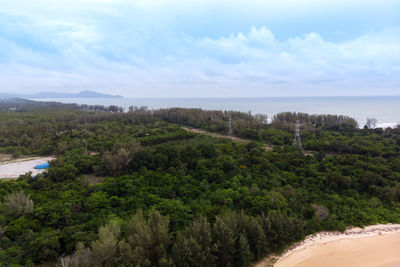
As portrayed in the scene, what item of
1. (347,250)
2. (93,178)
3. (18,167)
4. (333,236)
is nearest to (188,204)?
(333,236)

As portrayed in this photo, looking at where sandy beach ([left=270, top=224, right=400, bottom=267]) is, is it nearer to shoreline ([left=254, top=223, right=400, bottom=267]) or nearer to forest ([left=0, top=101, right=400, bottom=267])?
shoreline ([left=254, top=223, right=400, bottom=267])

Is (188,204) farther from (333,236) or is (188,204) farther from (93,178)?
(93,178)

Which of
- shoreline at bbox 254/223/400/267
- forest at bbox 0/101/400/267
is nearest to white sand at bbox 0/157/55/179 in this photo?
forest at bbox 0/101/400/267

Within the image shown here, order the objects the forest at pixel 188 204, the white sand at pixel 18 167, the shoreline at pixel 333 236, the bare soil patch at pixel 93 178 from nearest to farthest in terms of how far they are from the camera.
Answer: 1. the forest at pixel 188 204
2. the shoreline at pixel 333 236
3. the bare soil patch at pixel 93 178
4. the white sand at pixel 18 167

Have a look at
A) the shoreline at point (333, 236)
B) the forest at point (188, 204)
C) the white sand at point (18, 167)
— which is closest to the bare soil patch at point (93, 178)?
the forest at point (188, 204)

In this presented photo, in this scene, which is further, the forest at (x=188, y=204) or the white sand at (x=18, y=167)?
the white sand at (x=18, y=167)

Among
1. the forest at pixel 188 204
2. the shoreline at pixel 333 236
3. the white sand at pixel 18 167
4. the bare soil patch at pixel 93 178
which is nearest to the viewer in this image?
the forest at pixel 188 204

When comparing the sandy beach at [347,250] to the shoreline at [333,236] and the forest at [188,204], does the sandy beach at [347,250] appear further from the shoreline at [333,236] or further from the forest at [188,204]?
the forest at [188,204]
